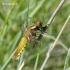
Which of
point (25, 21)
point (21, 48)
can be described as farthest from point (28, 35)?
point (25, 21)

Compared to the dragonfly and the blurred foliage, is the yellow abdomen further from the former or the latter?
the blurred foliage

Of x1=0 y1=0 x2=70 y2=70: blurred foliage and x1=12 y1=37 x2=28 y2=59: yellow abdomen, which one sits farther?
x1=0 y1=0 x2=70 y2=70: blurred foliage

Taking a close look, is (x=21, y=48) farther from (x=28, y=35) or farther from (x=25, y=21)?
(x=25, y=21)

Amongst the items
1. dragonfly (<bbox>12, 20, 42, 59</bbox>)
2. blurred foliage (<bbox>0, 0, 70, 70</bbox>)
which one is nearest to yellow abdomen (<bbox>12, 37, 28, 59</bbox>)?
dragonfly (<bbox>12, 20, 42, 59</bbox>)

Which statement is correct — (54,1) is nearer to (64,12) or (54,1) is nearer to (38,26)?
(64,12)

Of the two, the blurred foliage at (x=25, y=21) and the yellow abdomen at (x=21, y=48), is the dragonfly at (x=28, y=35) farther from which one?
the blurred foliage at (x=25, y=21)

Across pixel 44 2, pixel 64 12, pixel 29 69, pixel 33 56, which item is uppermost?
pixel 44 2

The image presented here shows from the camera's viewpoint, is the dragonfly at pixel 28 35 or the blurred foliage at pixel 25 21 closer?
the dragonfly at pixel 28 35

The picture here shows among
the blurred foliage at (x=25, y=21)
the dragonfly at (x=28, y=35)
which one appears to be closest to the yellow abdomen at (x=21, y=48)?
the dragonfly at (x=28, y=35)

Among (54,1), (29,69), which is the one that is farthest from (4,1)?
(29,69)

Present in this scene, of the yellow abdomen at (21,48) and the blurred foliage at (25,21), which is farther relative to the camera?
the blurred foliage at (25,21)

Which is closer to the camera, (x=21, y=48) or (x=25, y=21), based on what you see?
(x=21, y=48)
